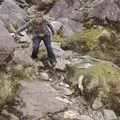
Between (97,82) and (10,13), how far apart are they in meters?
4.67

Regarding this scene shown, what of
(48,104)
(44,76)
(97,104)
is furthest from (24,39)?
(97,104)

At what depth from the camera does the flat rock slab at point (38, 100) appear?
307 inches

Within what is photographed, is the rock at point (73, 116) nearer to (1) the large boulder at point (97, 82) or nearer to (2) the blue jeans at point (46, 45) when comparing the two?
(1) the large boulder at point (97, 82)

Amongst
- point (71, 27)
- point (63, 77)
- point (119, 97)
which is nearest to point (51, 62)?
point (63, 77)

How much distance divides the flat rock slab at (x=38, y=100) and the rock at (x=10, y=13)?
3.66 meters

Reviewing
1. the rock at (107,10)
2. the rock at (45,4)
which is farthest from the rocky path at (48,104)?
the rock at (45,4)

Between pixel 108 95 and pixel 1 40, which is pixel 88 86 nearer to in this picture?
pixel 108 95

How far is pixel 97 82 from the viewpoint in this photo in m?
8.71

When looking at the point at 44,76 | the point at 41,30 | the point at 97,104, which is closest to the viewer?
the point at 97,104

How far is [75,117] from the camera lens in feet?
25.4

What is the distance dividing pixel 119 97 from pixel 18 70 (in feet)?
7.66

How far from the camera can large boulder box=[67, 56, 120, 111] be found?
8.44 metres

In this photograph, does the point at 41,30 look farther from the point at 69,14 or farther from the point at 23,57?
the point at 69,14

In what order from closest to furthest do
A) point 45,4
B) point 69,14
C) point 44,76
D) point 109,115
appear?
point 109,115
point 44,76
point 69,14
point 45,4
